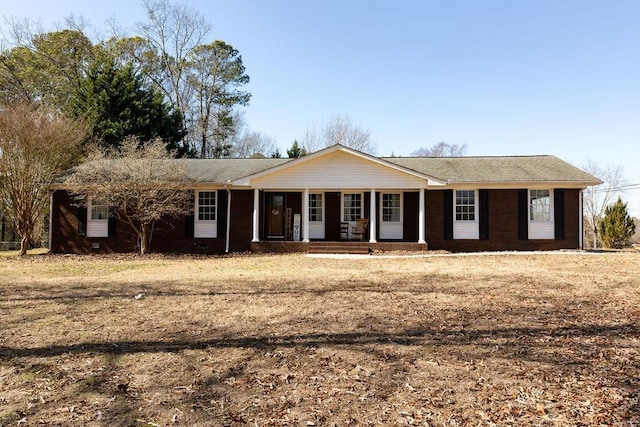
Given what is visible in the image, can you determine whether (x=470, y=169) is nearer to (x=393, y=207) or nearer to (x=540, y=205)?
(x=540, y=205)

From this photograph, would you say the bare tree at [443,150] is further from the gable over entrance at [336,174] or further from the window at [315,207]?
the gable over entrance at [336,174]

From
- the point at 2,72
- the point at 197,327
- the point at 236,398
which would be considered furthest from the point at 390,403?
the point at 2,72

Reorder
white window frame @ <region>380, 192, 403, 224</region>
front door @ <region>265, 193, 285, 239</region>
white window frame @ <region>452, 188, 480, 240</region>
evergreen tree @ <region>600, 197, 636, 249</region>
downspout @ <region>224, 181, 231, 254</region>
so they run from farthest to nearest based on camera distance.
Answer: evergreen tree @ <region>600, 197, 636, 249</region>
front door @ <region>265, 193, 285, 239</region>
white window frame @ <region>380, 192, 403, 224</region>
downspout @ <region>224, 181, 231, 254</region>
white window frame @ <region>452, 188, 480, 240</region>

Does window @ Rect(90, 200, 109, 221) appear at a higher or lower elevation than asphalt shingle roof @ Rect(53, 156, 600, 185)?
lower

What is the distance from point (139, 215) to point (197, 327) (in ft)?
35.4

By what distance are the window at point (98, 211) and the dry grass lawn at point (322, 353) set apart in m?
8.77

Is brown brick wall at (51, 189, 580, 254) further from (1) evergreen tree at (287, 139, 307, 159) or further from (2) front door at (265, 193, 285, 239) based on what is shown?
(1) evergreen tree at (287, 139, 307, 159)

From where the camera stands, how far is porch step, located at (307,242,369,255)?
14654 millimetres

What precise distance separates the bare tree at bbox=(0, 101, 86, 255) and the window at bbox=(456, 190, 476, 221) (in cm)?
1640

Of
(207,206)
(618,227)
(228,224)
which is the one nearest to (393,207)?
(228,224)

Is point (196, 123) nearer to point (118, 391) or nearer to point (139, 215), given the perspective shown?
point (139, 215)

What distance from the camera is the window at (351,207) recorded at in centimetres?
1706

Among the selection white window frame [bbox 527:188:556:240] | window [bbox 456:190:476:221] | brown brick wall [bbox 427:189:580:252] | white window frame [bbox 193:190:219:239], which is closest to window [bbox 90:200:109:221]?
white window frame [bbox 193:190:219:239]

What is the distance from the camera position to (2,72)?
83.8 ft
